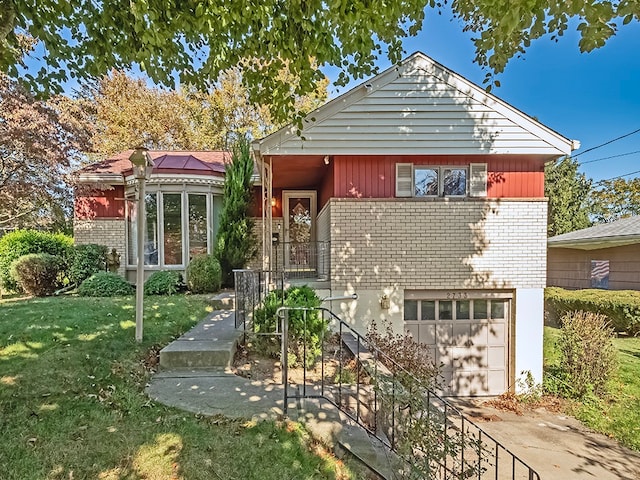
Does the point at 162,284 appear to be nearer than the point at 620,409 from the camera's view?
No

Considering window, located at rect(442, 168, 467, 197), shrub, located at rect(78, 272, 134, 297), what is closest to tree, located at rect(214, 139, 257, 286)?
shrub, located at rect(78, 272, 134, 297)

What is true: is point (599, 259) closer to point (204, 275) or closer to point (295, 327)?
point (295, 327)

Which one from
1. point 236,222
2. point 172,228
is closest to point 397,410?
point 236,222

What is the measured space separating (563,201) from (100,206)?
26909mm

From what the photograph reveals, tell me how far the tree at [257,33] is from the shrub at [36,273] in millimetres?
7736

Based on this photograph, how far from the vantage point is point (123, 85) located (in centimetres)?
2238

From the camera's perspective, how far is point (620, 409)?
24.0ft

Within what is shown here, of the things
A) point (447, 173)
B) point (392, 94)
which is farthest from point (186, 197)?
point (447, 173)

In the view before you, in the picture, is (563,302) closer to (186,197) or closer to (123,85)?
(186,197)

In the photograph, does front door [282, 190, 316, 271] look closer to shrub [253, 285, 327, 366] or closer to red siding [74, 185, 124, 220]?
red siding [74, 185, 124, 220]

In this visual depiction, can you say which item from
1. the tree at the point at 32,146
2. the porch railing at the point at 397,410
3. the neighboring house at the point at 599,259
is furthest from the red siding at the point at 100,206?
the neighboring house at the point at 599,259

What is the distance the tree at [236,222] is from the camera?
1122 cm

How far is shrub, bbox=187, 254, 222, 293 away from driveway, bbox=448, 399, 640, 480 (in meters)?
7.09

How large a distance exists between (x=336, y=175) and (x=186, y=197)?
5686 mm
